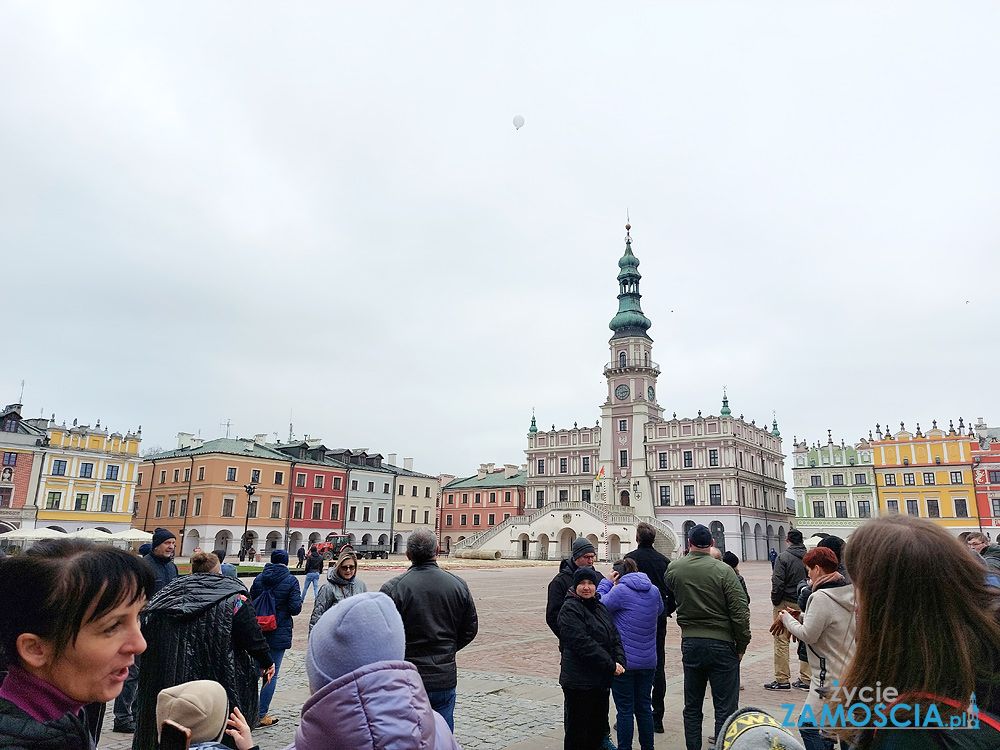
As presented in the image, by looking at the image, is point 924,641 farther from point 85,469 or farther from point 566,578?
point 85,469

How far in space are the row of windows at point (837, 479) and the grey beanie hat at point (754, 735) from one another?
213ft

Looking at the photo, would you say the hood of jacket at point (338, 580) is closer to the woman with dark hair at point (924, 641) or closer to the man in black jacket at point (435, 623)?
the man in black jacket at point (435, 623)

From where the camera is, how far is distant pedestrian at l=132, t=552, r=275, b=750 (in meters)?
4.82

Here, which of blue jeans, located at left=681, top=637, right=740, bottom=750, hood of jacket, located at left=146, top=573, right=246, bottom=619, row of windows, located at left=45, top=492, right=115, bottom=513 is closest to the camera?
hood of jacket, located at left=146, top=573, right=246, bottom=619

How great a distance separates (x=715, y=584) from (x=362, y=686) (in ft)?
16.1

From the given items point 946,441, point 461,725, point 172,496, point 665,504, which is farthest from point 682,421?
point 461,725

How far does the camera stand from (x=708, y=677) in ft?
19.4

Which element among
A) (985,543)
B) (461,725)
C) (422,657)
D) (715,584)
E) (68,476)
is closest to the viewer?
(422,657)

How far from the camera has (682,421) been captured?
62.3m

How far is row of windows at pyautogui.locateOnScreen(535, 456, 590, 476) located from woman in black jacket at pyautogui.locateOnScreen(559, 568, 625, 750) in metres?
62.3

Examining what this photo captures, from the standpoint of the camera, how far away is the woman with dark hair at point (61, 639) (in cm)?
179

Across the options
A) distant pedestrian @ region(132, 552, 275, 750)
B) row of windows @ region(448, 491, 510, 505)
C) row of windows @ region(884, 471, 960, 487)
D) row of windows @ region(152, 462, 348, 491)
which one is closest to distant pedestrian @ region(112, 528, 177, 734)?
distant pedestrian @ region(132, 552, 275, 750)

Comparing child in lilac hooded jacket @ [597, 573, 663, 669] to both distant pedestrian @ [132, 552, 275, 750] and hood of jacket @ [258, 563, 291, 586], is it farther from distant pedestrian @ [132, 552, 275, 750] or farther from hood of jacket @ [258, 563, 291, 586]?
hood of jacket @ [258, 563, 291, 586]

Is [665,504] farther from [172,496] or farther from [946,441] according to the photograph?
[172,496]
